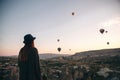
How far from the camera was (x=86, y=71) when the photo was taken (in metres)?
21.1

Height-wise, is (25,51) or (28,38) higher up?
(28,38)

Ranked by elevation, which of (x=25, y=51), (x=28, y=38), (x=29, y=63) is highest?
(x=28, y=38)

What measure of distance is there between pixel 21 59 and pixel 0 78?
35.2 ft

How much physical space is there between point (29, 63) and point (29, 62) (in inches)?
1.4

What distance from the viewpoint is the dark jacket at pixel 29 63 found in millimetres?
8836

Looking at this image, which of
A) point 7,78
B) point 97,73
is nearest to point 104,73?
point 97,73

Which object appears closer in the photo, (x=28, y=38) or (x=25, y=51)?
(x=28, y=38)

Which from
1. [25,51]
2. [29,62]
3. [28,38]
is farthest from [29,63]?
[28,38]

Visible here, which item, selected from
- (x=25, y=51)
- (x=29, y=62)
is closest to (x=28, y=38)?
(x=25, y=51)

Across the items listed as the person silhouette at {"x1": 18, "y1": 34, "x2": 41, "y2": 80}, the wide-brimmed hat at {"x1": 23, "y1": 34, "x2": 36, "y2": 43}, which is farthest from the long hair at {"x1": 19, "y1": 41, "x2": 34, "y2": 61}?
the wide-brimmed hat at {"x1": 23, "y1": 34, "x2": 36, "y2": 43}

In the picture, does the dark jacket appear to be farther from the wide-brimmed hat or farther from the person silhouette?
the wide-brimmed hat

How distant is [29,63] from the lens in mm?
8906

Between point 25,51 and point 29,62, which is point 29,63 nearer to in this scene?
point 29,62

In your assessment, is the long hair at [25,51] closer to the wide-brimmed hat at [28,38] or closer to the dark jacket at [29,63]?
the dark jacket at [29,63]
